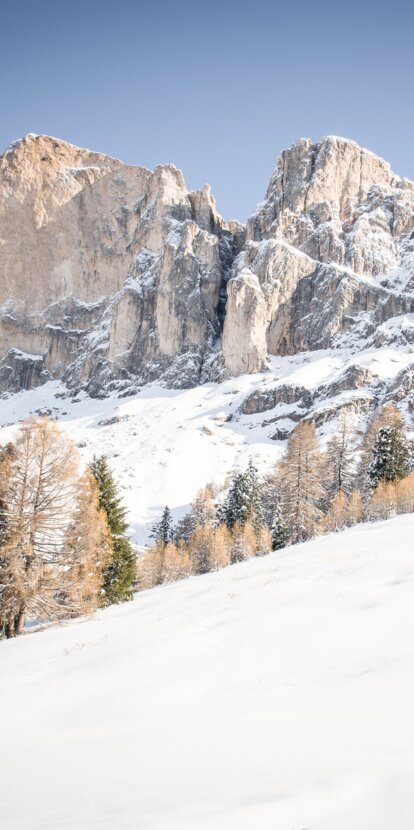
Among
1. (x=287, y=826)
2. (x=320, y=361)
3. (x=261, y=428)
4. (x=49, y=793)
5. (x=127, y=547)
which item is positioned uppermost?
(x=320, y=361)

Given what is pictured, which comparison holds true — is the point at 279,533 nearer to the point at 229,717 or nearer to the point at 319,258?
the point at 229,717

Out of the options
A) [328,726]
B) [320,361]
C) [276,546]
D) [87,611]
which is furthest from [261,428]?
[328,726]

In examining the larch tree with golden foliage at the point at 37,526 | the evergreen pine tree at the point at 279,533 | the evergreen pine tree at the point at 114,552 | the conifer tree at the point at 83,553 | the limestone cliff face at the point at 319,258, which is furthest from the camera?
the limestone cliff face at the point at 319,258

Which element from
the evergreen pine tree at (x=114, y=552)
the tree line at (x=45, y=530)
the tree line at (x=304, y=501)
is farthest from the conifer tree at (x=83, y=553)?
the tree line at (x=304, y=501)

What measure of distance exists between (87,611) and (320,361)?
142m

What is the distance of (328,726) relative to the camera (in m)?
5.07

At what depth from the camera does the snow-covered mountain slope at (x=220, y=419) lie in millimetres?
103688

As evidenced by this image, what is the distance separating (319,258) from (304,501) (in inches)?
5875

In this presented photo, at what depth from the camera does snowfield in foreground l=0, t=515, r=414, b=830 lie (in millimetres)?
3781

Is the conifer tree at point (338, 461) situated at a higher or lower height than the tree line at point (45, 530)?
higher

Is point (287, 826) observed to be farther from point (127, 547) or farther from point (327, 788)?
point (127, 547)

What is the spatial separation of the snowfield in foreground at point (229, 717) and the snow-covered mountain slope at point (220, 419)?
2807 inches

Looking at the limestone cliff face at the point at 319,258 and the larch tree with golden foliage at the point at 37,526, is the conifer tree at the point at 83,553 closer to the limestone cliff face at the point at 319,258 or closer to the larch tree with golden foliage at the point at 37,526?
the larch tree with golden foliage at the point at 37,526

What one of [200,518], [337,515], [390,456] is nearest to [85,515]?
[390,456]
